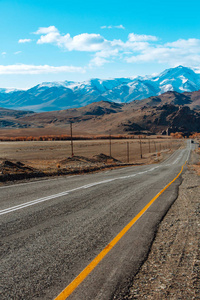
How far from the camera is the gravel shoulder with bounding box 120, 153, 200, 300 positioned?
349cm

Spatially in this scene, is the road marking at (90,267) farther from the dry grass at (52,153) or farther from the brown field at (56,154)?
the dry grass at (52,153)

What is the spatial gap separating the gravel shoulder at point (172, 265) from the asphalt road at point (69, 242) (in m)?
0.19

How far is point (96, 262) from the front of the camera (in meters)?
4.28

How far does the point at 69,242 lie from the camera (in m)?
5.07

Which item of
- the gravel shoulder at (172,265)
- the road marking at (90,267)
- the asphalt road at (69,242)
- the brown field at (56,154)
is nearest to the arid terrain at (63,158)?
the brown field at (56,154)

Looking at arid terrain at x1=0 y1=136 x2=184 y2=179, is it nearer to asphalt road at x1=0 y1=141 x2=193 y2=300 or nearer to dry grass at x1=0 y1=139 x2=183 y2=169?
dry grass at x1=0 y1=139 x2=183 y2=169

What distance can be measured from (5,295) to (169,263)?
Answer: 8.67 ft

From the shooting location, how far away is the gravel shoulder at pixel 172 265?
3488mm

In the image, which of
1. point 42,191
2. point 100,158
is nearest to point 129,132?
point 100,158

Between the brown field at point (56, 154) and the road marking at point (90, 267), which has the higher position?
the road marking at point (90, 267)

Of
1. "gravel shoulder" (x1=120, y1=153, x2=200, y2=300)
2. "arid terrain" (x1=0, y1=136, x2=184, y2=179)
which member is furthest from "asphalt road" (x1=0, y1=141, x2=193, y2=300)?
"arid terrain" (x1=0, y1=136, x2=184, y2=179)

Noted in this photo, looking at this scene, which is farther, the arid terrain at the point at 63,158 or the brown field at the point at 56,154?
the brown field at the point at 56,154

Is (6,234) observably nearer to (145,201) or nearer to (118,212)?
(118,212)

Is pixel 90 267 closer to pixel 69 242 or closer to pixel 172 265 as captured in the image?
pixel 69 242
